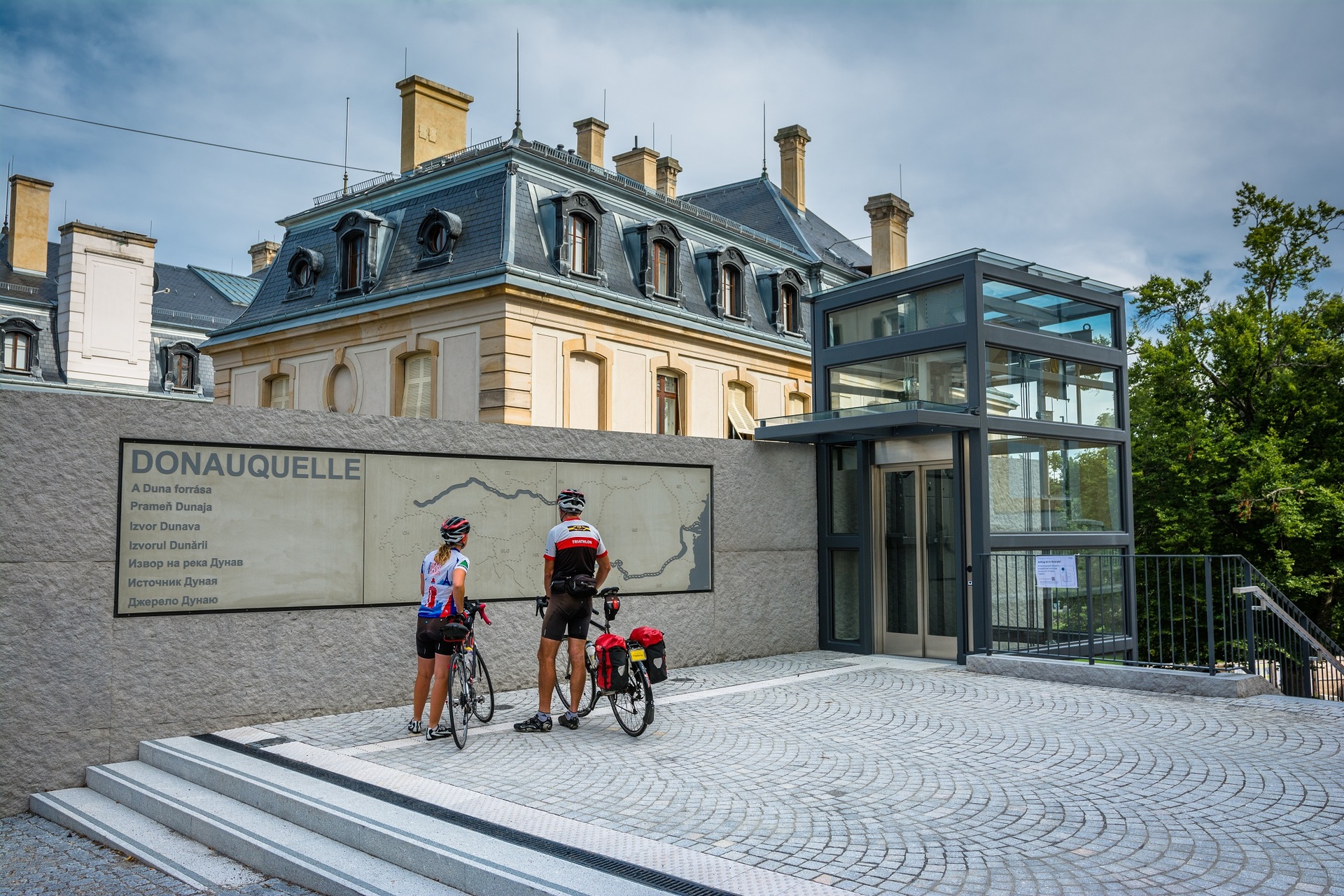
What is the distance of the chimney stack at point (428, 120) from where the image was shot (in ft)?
83.7

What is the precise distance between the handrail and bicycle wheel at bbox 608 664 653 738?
20.5 ft

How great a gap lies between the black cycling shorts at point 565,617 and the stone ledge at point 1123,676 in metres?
5.56

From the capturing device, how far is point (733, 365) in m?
26.0

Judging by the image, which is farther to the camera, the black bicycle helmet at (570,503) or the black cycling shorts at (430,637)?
the black bicycle helmet at (570,503)

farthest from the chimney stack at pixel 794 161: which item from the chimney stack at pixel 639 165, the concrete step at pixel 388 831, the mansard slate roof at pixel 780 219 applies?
the concrete step at pixel 388 831

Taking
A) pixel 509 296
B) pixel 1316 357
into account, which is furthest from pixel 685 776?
pixel 1316 357

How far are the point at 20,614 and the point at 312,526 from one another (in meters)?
2.40

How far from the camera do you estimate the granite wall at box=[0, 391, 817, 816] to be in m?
7.57

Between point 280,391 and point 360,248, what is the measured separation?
481cm

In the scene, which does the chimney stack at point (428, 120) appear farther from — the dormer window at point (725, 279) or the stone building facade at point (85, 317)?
the stone building facade at point (85, 317)

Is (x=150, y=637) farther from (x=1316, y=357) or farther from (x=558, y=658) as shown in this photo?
(x=1316, y=357)

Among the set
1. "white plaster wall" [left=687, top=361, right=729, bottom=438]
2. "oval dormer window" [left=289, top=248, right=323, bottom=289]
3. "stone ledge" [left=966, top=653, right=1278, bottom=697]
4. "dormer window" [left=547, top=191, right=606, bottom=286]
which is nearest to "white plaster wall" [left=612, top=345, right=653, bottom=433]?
"white plaster wall" [left=687, top=361, right=729, bottom=438]

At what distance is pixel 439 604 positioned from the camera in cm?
793

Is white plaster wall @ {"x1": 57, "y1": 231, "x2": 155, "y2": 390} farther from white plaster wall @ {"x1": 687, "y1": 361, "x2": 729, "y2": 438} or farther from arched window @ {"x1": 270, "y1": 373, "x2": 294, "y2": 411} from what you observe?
white plaster wall @ {"x1": 687, "y1": 361, "x2": 729, "y2": 438}
